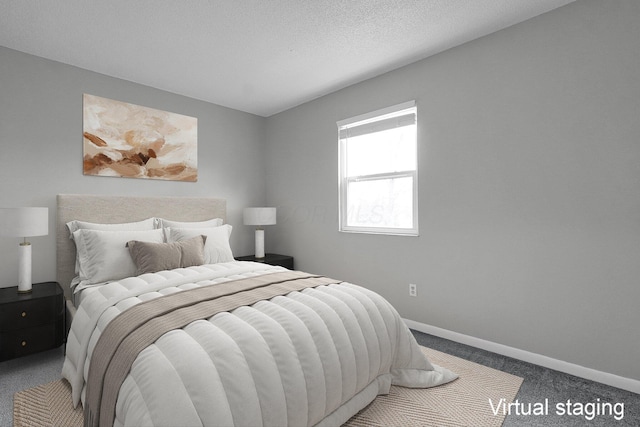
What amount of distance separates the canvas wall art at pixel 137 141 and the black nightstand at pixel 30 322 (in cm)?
130

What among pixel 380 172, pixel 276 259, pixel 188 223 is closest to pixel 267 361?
pixel 380 172

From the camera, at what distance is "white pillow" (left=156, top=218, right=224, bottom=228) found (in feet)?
11.2

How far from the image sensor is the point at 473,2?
2.23 m

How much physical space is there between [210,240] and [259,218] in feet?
2.95

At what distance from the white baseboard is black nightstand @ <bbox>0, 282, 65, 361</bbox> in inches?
123

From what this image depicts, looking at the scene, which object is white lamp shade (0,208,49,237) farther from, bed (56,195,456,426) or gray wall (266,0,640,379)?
gray wall (266,0,640,379)

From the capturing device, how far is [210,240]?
10.9ft

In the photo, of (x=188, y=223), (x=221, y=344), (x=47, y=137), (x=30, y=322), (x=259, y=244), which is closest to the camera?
(x=221, y=344)

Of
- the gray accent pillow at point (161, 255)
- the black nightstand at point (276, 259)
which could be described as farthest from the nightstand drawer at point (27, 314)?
the black nightstand at point (276, 259)

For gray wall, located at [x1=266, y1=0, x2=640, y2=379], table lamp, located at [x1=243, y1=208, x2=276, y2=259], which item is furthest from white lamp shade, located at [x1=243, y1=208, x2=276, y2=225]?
gray wall, located at [x1=266, y1=0, x2=640, y2=379]

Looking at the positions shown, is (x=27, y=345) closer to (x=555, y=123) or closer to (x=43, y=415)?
(x=43, y=415)

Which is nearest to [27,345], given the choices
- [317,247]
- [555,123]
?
[317,247]

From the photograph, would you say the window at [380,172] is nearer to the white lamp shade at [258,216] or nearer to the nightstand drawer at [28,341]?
the white lamp shade at [258,216]

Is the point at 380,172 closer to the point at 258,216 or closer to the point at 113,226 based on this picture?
the point at 258,216
